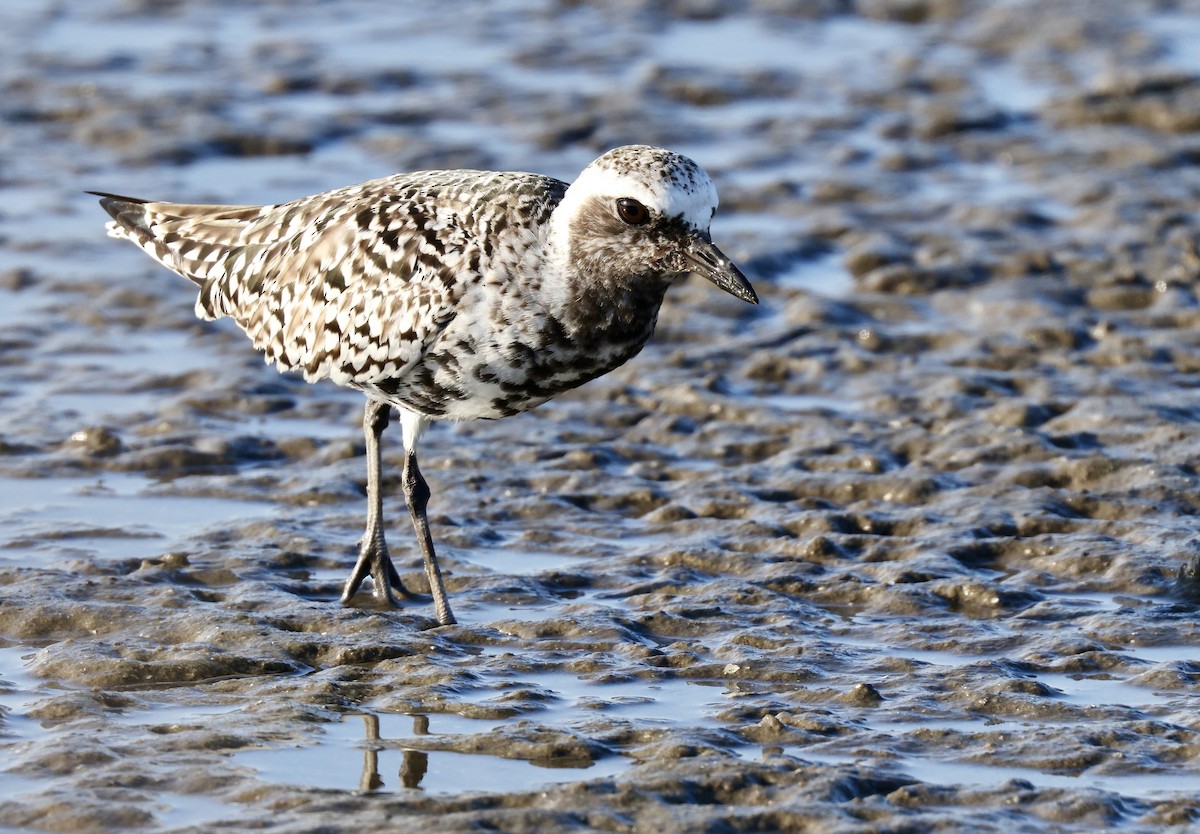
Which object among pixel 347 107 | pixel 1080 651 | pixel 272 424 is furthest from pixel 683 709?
pixel 347 107

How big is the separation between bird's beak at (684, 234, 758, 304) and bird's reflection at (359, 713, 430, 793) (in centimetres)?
240

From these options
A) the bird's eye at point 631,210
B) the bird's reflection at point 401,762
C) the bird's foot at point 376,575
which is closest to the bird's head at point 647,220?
the bird's eye at point 631,210

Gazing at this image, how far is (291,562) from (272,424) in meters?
2.18

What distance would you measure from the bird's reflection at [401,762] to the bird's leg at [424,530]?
53.3 inches

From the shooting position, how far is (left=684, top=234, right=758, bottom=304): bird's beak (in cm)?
901

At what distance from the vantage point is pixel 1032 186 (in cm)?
1658

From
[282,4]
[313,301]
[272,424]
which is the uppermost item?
[282,4]

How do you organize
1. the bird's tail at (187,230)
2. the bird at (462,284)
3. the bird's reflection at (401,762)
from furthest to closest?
the bird's tail at (187,230), the bird at (462,284), the bird's reflection at (401,762)

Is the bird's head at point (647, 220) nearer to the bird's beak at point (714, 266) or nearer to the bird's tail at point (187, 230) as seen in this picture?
the bird's beak at point (714, 266)

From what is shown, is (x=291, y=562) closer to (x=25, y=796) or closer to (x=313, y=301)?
(x=313, y=301)

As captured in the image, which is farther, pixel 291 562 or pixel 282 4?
pixel 282 4

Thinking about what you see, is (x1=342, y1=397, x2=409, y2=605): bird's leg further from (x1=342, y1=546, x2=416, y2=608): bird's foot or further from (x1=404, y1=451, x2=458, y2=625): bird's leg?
(x1=404, y1=451, x2=458, y2=625): bird's leg

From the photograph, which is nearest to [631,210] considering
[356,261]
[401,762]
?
[356,261]

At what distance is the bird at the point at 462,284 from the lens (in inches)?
358
